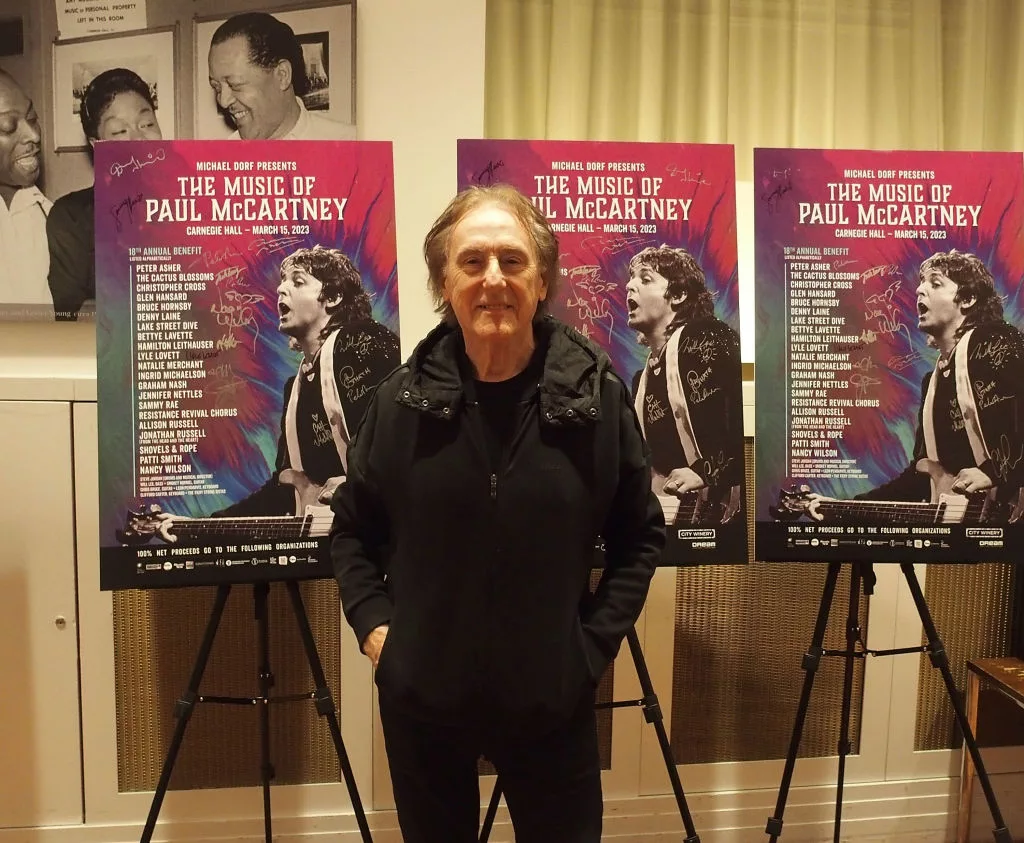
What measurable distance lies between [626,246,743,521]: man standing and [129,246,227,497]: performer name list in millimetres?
917

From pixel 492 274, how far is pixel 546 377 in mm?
181

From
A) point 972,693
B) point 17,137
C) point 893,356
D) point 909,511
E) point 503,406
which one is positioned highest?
point 17,137

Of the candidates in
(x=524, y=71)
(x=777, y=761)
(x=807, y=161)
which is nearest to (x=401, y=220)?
(x=524, y=71)

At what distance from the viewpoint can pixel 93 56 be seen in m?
2.23

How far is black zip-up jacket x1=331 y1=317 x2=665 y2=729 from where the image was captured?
135 cm

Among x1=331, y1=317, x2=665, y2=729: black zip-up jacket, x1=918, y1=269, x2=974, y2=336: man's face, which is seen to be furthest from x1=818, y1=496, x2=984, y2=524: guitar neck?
x1=331, y1=317, x2=665, y2=729: black zip-up jacket

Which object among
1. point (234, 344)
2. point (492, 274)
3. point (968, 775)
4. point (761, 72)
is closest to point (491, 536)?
point (492, 274)

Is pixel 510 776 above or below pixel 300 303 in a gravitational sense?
below

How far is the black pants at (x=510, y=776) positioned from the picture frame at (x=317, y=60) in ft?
5.07

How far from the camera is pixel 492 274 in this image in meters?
1.35

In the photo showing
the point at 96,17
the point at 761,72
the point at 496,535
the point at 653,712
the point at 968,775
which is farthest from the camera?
the point at 761,72

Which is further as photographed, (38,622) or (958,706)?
(38,622)

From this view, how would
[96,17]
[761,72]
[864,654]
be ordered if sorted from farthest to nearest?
[761,72], [96,17], [864,654]

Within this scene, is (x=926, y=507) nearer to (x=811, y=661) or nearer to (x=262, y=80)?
(x=811, y=661)
